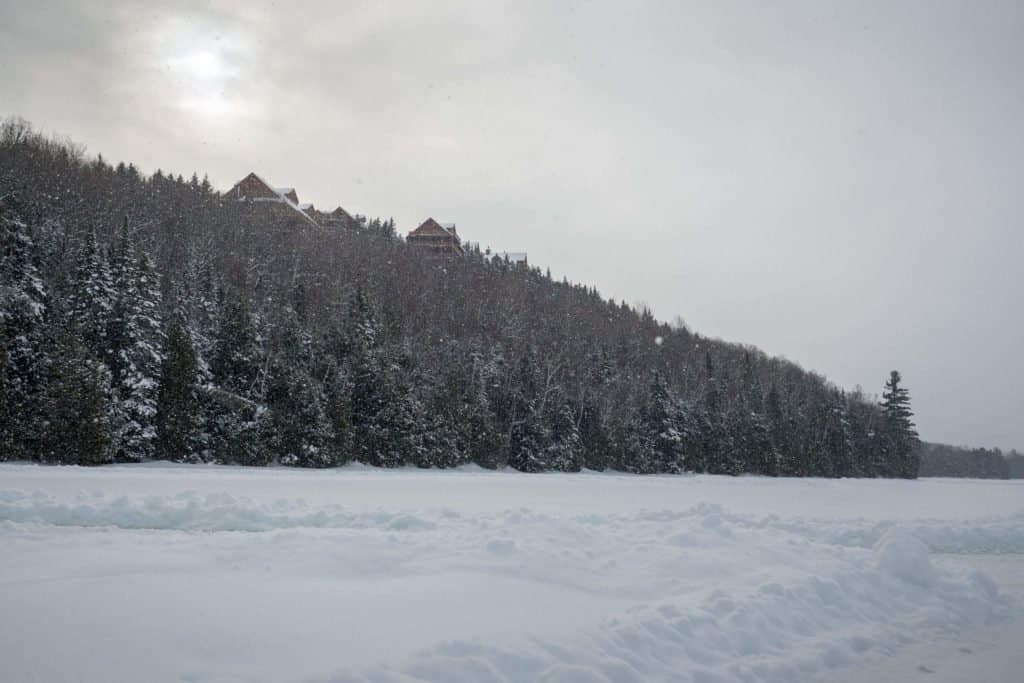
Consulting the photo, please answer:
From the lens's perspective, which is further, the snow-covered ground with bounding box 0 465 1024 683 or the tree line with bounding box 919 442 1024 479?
the tree line with bounding box 919 442 1024 479

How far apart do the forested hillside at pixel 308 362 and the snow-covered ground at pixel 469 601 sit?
16.8 metres

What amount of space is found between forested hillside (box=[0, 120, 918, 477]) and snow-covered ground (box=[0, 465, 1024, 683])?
16.8 metres

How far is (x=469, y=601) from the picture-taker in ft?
16.1

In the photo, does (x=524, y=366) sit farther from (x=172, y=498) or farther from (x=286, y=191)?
(x=286, y=191)

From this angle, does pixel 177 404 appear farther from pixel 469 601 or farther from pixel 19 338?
pixel 469 601

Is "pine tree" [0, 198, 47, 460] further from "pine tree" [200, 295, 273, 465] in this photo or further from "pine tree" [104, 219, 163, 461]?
"pine tree" [200, 295, 273, 465]

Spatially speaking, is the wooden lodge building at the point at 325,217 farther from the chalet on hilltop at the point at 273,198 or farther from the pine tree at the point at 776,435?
the pine tree at the point at 776,435

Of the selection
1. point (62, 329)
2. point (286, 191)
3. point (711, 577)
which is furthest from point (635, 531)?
point (286, 191)

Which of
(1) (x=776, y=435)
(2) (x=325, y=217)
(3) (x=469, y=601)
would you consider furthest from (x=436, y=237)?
(3) (x=469, y=601)

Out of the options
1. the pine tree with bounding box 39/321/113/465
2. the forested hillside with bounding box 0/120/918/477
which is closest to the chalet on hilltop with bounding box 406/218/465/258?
the forested hillside with bounding box 0/120/918/477

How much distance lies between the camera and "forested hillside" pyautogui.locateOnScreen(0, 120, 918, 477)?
23.8m

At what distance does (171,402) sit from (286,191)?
75.1 meters

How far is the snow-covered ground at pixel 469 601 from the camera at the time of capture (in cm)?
363

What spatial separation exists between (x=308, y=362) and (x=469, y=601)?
93.5 ft
